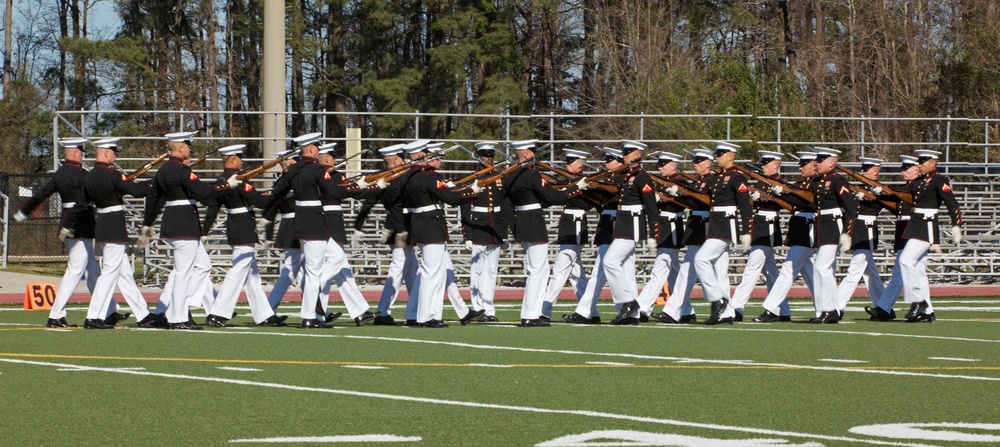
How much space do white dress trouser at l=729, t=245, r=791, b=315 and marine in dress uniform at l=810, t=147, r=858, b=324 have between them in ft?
2.08

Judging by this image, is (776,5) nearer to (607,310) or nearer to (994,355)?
(607,310)

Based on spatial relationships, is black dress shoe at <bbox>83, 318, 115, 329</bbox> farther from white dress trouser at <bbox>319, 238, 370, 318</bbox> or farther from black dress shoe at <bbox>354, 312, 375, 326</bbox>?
black dress shoe at <bbox>354, 312, 375, 326</bbox>

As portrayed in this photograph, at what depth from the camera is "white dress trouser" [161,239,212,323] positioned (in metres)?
14.7

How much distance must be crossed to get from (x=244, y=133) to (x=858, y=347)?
40414mm

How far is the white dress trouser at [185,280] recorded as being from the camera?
14695 millimetres

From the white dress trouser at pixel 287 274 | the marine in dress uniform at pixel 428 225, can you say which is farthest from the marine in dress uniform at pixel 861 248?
the white dress trouser at pixel 287 274

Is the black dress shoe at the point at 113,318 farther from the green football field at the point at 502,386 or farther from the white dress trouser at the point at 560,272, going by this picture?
the white dress trouser at the point at 560,272

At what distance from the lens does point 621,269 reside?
15.6m

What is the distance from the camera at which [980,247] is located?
83.3 ft

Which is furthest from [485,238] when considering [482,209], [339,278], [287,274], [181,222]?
[181,222]

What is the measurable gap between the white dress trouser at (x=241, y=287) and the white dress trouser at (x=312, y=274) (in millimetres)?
564

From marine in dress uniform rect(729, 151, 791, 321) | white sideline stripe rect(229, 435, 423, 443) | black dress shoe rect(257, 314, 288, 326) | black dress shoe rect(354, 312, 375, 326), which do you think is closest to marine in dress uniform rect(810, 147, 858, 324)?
marine in dress uniform rect(729, 151, 791, 321)

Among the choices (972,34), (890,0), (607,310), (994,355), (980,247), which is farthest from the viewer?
(890,0)

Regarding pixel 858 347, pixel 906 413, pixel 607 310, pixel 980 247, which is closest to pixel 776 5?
pixel 980 247
